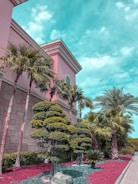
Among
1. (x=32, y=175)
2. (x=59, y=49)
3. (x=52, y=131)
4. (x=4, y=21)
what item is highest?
(x=59, y=49)

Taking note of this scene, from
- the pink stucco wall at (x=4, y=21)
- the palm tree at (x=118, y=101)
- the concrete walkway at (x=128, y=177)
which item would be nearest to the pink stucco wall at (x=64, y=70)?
the palm tree at (x=118, y=101)

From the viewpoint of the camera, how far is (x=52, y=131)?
7.12 metres

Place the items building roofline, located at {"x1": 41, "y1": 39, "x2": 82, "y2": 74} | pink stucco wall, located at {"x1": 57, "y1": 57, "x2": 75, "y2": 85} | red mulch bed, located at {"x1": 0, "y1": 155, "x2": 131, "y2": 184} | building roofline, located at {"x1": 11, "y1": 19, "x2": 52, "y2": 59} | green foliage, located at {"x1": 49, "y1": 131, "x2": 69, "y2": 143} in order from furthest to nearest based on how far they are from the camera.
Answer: pink stucco wall, located at {"x1": 57, "y1": 57, "x2": 75, "y2": 85} < building roofline, located at {"x1": 41, "y1": 39, "x2": 82, "y2": 74} < building roofline, located at {"x1": 11, "y1": 19, "x2": 52, "y2": 59} < green foliage, located at {"x1": 49, "y1": 131, "x2": 69, "y2": 143} < red mulch bed, located at {"x1": 0, "y1": 155, "x2": 131, "y2": 184}

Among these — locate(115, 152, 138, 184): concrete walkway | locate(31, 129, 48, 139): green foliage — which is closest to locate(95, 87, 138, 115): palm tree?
locate(115, 152, 138, 184): concrete walkway

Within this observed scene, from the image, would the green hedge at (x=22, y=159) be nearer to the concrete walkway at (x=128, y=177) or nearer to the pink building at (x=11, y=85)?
the pink building at (x=11, y=85)

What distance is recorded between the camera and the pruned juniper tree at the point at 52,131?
684 cm

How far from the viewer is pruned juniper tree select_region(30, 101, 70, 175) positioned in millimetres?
6840

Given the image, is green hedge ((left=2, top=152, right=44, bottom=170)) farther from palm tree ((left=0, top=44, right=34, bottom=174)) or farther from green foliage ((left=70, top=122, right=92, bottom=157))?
green foliage ((left=70, top=122, right=92, bottom=157))

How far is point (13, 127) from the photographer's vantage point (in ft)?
36.8

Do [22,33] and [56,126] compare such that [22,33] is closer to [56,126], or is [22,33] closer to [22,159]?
[56,126]

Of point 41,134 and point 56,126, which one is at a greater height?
point 56,126

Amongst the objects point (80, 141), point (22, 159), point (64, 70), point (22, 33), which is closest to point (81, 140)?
point (80, 141)

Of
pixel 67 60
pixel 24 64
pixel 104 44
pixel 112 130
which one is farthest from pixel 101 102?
pixel 24 64

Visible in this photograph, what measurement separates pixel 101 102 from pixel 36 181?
1718cm
